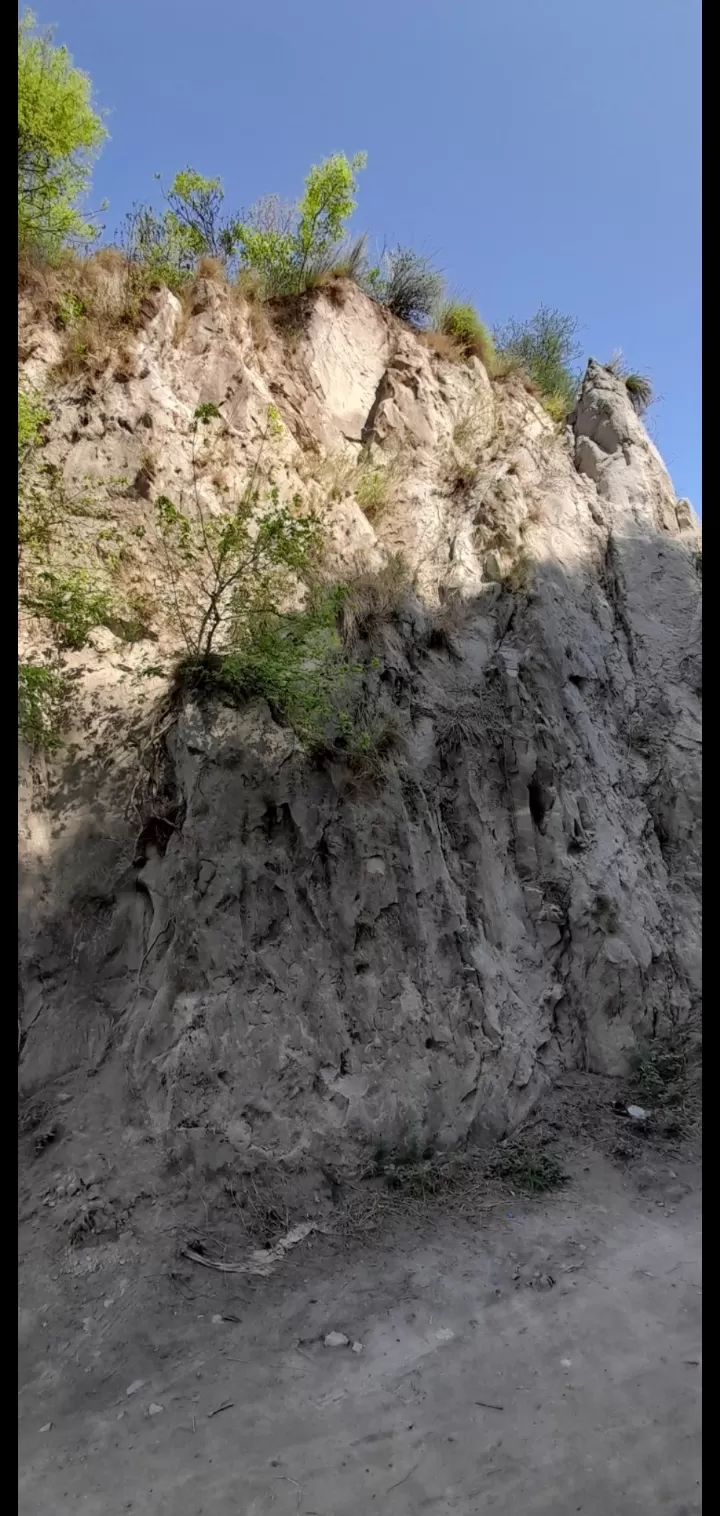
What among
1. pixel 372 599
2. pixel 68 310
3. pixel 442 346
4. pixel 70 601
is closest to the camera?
pixel 70 601

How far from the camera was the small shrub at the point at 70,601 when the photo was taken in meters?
5.00

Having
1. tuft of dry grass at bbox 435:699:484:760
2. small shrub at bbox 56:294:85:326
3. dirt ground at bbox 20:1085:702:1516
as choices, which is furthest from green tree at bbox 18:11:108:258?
dirt ground at bbox 20:1085:702:1516

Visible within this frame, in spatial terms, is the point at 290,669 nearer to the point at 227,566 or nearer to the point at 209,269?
the point at 227,566

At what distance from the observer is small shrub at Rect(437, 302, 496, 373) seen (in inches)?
368

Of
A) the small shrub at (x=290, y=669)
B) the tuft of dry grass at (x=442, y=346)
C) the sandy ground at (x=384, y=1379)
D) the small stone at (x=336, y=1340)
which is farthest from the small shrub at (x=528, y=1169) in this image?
the tuft of dry grass at (x=442, y=346)

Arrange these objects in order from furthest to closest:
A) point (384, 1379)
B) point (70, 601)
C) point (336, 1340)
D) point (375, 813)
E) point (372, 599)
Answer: point (372, 599), point (375, 813), point (70, 601), point (336, 1340), point (384, 1379)

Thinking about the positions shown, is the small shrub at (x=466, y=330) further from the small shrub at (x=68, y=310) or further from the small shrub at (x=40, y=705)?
the small shrub at (x=40, y=705)

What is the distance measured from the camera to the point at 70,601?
16.4ft

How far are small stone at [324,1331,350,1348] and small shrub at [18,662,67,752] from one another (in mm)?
3762

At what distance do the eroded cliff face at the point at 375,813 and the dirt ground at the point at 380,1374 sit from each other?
0.66 m

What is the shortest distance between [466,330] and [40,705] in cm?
760

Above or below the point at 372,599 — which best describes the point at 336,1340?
below

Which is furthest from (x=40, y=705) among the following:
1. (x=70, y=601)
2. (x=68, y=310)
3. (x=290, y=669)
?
(x=68, y=310)

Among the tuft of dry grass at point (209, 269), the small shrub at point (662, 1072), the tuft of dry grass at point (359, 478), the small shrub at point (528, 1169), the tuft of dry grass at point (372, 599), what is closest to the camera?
the small shrub at point (528, 1169)
